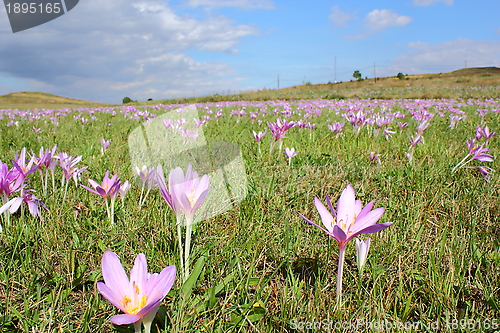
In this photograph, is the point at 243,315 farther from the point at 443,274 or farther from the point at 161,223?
the point at 443,274

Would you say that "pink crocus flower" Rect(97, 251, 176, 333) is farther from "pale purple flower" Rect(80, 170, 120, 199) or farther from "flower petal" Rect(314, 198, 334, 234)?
"pale purple flower" Rect(80, 170, 120, 199)

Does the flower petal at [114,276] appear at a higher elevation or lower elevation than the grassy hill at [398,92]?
lower

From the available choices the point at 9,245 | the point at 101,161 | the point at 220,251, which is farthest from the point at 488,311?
the point at 101,161

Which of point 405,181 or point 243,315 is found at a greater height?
point 405,181

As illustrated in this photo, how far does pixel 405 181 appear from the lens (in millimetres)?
2814

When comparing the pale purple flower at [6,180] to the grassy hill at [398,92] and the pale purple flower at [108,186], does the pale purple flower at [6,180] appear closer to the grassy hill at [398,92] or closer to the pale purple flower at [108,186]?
the pale purple flower at [108,186]

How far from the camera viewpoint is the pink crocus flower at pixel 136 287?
0.89 metres

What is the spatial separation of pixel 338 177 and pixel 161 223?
5.45ft

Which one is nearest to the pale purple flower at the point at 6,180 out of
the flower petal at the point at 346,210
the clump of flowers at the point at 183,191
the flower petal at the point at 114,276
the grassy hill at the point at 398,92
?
the clump of flowers at the point at 183,191

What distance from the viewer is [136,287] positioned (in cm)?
96

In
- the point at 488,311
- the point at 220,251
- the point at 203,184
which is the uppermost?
the point at 203,184

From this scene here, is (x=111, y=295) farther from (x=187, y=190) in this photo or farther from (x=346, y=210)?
(x=346, y=210)

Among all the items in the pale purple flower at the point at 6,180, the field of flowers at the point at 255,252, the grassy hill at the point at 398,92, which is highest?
the grassy hill at the point at 398,92

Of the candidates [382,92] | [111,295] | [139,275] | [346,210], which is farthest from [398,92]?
[111,295]
